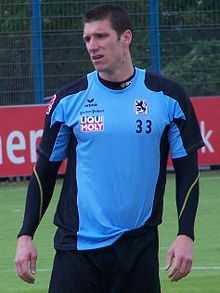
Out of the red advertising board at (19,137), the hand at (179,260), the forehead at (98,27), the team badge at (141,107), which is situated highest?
the forehead at (98,27)

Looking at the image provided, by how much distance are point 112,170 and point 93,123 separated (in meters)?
0.24

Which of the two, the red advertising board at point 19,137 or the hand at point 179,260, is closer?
the hand at point 179,260

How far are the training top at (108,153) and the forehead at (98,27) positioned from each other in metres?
0.25

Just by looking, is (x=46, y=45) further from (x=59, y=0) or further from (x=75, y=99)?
(x=75, y=99)

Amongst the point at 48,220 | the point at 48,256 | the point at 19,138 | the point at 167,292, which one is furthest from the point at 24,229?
the point at 19,138

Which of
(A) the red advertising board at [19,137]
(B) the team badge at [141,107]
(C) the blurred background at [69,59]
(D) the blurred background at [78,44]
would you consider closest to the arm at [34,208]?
(B) the team badge at [141,107]

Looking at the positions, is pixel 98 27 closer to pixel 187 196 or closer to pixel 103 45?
pixel 103 45

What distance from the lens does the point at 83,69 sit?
21234 millimetres

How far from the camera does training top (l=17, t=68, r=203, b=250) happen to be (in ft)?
17.9

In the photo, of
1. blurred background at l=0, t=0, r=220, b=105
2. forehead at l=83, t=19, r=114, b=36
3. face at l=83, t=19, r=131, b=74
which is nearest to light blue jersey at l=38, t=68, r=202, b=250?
face at l=83, t=19, r=131, b=74

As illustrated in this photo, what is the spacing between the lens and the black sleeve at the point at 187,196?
550 cm

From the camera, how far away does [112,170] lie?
5.45m

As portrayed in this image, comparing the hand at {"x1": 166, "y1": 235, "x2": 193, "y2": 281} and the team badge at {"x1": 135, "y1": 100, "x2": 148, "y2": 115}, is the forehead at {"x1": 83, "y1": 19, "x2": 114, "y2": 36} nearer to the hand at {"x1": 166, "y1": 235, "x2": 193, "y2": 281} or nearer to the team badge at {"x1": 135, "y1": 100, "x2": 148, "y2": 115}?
the team badge at {"x1": 135, "y1": 100, "x2": 148, "y2": 115}

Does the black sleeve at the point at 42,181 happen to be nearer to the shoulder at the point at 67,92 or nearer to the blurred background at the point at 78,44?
the shoulder at the point at 67,92
